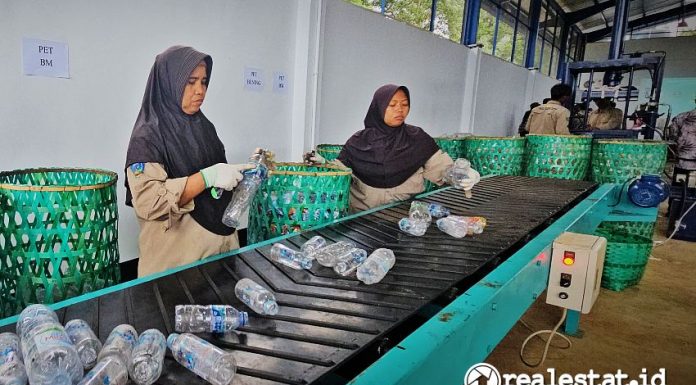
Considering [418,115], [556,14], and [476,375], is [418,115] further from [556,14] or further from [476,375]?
[556,14]

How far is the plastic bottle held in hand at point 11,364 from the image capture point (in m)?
0.56

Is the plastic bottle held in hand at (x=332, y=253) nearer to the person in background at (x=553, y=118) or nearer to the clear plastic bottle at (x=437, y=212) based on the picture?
the clear plastic bottle at (x=437, y=212)

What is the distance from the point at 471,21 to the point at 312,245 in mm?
5211

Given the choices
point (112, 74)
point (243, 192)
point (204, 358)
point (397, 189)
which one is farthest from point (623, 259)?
point (112, 74)

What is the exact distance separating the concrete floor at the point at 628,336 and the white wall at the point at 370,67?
2001 millimetres

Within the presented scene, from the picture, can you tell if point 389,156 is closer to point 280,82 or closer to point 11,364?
point 280,82

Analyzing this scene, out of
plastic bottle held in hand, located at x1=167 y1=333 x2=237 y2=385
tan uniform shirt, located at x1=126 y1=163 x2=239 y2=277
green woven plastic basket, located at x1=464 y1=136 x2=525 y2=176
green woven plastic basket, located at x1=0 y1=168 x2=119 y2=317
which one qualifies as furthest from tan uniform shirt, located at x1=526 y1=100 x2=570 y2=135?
plastic bottle held in hand, located at x1=167 y1=333 x2=237 y2=385

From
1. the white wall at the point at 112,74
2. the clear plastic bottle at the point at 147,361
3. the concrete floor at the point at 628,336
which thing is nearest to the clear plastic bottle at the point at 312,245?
the clear plastic bottle at the point at 147,361

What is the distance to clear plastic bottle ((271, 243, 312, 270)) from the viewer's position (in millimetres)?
1058

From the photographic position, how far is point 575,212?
1.79 meters

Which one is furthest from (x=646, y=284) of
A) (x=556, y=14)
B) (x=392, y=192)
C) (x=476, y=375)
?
(x=556, y=14)

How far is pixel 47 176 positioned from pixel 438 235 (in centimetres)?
128

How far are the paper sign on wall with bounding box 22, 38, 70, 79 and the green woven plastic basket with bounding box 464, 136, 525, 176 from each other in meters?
2.44

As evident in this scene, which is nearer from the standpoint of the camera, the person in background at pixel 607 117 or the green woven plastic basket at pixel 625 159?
the green woven plastic basket at pixel 625 159
